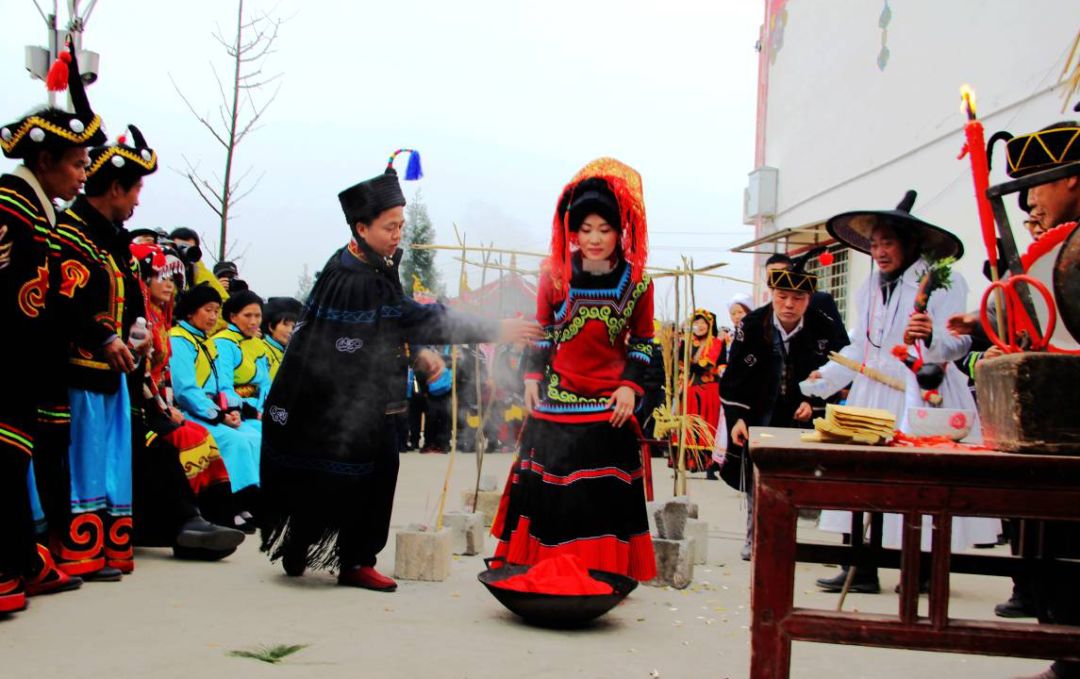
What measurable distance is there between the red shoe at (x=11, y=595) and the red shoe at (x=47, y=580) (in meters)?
0.29

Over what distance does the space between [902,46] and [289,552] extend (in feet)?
34.5

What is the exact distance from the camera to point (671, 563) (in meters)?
5.39

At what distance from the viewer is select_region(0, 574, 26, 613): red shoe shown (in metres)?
3.99

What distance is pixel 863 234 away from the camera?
218 inches

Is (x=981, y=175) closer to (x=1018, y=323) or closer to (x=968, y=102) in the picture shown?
(x=968, y=102)

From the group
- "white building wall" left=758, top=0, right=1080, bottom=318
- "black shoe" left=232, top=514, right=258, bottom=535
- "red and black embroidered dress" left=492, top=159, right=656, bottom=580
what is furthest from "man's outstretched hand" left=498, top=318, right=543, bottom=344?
"white building wall" left=758, top=0, right=1080, bottom=318

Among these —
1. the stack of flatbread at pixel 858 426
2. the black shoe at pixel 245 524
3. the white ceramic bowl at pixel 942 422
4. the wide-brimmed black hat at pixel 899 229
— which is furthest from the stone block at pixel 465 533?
the stack of flatbread at pixel 858 426

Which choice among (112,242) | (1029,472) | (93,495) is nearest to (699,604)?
(1029,472)

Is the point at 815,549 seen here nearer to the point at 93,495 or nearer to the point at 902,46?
the point at 93,495

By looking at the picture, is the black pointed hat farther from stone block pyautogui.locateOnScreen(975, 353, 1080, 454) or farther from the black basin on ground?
stone block pyautogui.locateOnScreen(975, 353, 1080, 454)

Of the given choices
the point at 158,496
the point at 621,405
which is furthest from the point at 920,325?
the point at 158,496

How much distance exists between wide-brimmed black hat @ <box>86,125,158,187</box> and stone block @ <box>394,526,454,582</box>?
7.75ft

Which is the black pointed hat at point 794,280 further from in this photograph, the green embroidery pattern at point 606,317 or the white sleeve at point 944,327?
the green embroidery pattern at point 606,317

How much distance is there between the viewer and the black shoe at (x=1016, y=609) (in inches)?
187
